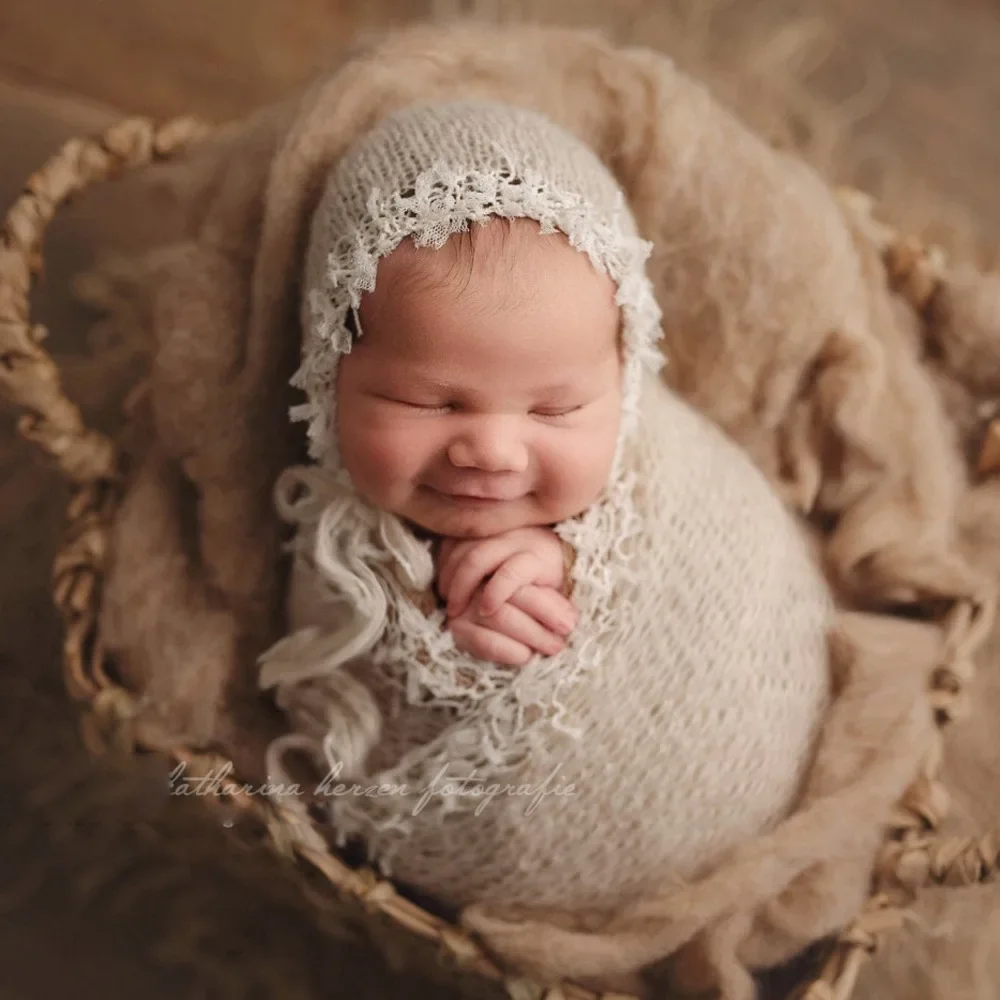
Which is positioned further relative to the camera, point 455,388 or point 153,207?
point 153,207

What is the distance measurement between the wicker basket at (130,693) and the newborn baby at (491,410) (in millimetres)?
253

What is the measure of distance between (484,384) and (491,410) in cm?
3

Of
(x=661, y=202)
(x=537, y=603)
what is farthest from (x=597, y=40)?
(x=537, y=603)

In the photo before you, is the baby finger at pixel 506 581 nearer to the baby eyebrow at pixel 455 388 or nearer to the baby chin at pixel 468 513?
the baby chin at pixel 468 513

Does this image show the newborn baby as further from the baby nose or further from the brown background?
the brown background

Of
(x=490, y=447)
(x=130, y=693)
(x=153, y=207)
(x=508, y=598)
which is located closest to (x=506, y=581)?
(x=508, y=598)

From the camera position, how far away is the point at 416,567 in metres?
0.91

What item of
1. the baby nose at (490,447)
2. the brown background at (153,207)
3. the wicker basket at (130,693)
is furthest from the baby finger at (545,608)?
the brown background at (153,207)

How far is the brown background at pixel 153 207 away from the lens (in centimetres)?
118

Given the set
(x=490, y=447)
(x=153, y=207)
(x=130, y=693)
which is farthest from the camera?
(x=153, y=207)

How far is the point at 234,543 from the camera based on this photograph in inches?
41.8

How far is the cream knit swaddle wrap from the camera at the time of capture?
892 millimetres

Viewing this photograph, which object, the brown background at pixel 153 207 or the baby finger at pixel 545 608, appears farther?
the brown background at pixel 153 207

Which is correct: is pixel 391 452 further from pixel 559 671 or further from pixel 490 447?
pixel 559 671
